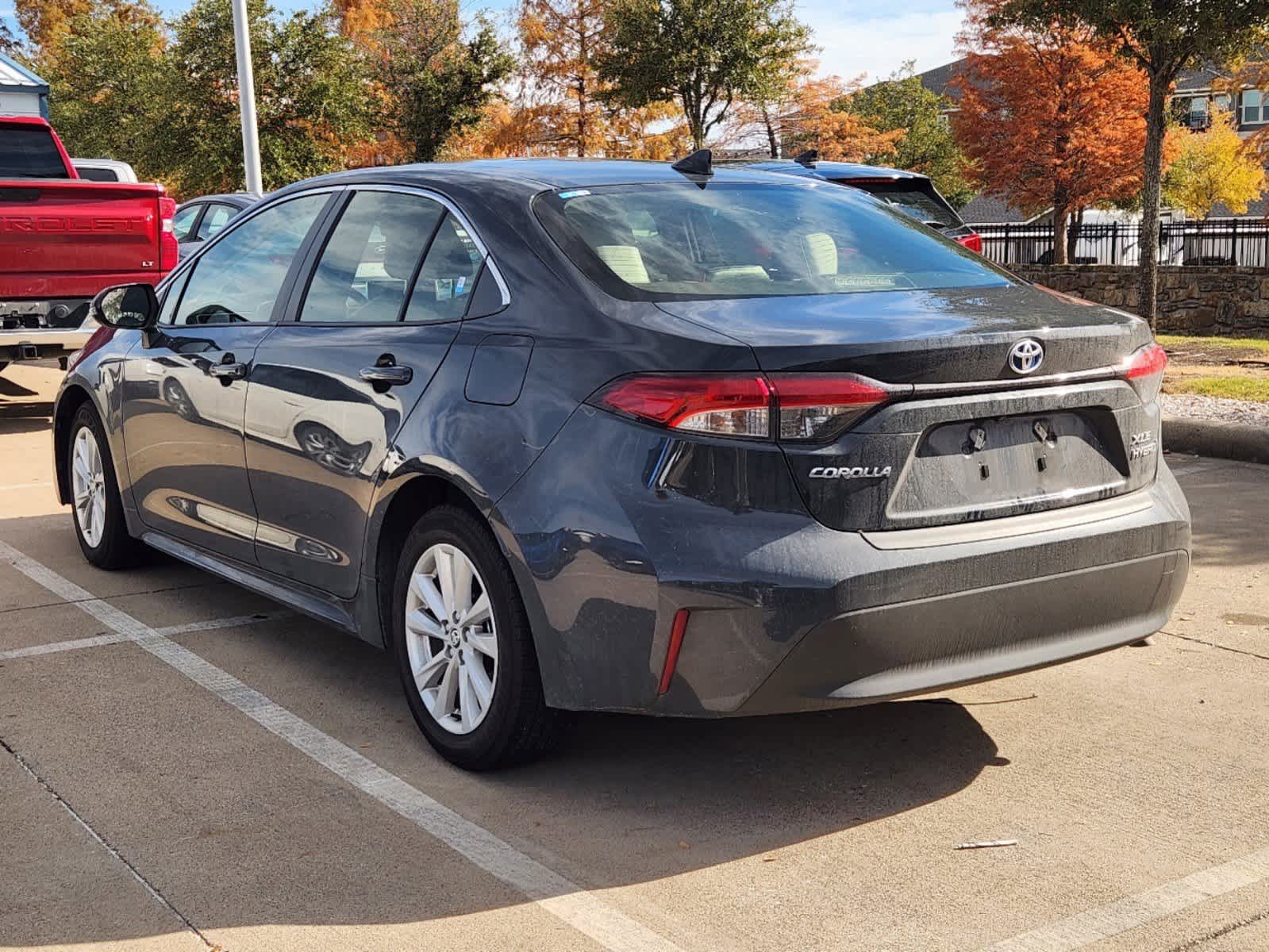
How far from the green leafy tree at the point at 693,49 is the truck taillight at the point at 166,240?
20121 mm

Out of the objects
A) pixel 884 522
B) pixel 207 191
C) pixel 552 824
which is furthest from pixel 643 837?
pixel 207 191

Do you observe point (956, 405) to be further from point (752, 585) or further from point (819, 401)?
point (752, 585)

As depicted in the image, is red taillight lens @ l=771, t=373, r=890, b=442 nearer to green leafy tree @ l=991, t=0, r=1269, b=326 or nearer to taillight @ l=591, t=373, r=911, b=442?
taillight @ l=591, t=373, r=911, b=442

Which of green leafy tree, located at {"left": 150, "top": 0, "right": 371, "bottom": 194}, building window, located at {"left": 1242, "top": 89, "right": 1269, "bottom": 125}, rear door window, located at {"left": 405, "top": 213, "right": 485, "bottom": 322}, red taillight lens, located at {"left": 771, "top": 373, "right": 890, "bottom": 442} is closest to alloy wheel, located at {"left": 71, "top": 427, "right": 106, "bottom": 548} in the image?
rear door window, located at {"left": 405, "top": 213, "right": 485, "bottom": 322}

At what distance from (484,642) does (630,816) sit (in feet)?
1.93

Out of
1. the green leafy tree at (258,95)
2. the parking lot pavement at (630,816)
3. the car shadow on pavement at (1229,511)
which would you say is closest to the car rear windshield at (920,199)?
the car shadow on pavement at (1229,511)

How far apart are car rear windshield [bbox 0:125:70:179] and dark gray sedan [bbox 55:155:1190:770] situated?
1111 cm

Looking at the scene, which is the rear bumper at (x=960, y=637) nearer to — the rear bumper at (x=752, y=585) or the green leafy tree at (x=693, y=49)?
the rear bumper at (x=752, y=585)

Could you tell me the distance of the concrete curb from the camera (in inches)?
349

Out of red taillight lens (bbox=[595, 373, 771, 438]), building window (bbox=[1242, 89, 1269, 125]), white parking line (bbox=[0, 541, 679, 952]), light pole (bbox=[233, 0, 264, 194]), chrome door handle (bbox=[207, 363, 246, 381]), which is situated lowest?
white parking line (bbox=[0, 541, 679, 952])

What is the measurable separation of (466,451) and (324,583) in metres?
1.01

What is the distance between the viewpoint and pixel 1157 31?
14.9m

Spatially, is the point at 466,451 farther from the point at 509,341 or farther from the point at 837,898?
the point at 837,898

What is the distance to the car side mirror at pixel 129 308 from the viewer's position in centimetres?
579
